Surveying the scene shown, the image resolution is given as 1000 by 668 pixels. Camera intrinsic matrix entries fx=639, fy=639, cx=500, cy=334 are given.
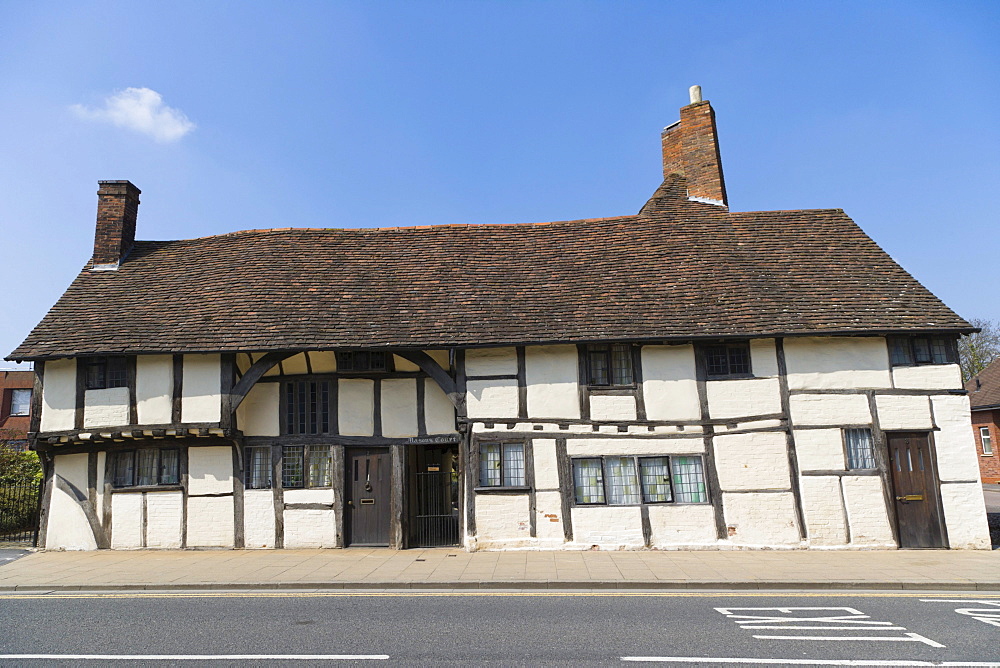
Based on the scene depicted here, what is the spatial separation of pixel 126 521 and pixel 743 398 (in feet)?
43.6

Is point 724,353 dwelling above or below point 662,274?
below

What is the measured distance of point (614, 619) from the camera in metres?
7.49

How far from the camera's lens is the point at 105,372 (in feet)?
45.5

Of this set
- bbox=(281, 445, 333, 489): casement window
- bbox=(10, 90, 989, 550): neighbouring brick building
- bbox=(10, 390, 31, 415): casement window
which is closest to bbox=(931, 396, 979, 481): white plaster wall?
bbox=(10, 90, 989, 550): neighbouring brick building

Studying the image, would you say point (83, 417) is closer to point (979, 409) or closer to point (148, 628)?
point (148, 628)

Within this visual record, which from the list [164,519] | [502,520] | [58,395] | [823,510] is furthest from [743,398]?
[58,395]

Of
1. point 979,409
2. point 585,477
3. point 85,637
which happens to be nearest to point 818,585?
point 585,477

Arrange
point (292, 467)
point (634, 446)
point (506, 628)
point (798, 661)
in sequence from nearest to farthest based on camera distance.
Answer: point (798, 661) → point (506, 628) → point (634, 446) → point (292, 467)

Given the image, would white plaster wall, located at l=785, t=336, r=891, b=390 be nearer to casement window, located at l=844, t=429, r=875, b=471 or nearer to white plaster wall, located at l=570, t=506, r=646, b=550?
casement window, located at l=844, t=429, r=875, b=471

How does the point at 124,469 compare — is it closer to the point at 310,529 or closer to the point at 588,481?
the point at 310,529

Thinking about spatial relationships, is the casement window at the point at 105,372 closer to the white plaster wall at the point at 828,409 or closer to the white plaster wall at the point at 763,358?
the white plaster wall at the point at 763,358

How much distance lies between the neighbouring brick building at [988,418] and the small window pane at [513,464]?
25398mm

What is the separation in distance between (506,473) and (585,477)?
1.61m

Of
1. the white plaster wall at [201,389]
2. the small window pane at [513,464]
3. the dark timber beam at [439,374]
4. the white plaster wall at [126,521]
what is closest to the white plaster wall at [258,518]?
the white plaster wall at [201,389]
